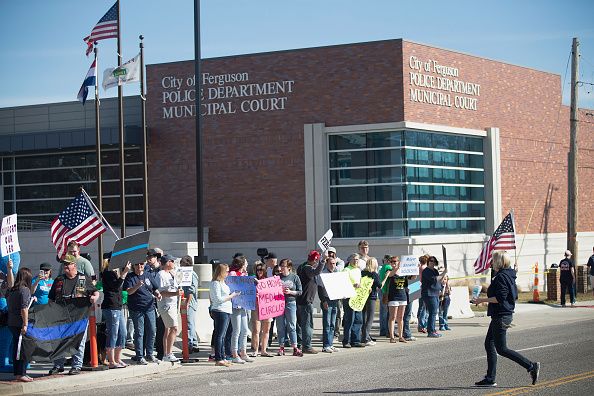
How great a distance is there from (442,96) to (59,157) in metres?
16.6

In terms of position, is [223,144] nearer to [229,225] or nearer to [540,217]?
[229,225]

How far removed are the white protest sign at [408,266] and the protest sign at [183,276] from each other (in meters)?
5.19

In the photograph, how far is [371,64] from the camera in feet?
123

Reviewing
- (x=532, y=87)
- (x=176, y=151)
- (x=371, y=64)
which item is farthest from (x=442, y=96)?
(x=176, y=151)

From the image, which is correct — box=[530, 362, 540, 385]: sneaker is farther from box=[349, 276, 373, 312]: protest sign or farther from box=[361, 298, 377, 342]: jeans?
box=[361, 298, 377, 342]: jeans

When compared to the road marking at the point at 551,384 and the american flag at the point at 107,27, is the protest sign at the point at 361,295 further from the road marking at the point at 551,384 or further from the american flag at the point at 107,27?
the american flag at the point at 107,27

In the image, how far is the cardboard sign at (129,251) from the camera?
1681 centimetres

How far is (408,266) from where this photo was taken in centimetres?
2236

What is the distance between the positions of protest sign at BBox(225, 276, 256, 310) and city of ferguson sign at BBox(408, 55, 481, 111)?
20.3 m

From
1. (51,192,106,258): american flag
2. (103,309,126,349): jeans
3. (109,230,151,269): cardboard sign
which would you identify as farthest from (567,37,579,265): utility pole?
(103,309,126,349): jeans

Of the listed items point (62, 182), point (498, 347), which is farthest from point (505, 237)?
point (62, 182)

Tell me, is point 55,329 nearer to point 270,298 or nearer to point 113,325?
point 113,325

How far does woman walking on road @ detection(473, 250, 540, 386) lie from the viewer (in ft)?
44.7

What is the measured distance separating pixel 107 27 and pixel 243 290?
15950 mm
